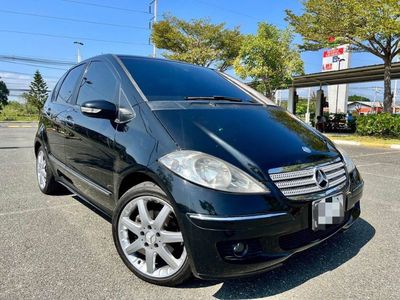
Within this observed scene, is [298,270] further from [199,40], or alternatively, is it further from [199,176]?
[199,40]

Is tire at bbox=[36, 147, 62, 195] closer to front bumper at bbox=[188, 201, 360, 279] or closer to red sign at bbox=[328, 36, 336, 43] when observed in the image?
front bumper at bbox=[188, 201, 360, 279]

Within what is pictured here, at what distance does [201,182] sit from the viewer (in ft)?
6.46

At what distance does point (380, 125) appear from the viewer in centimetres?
1351

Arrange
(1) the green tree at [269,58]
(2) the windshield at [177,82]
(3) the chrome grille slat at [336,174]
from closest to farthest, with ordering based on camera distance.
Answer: (3) the chrome grille slat at [336,174], (2) the windshield at [177,82], (1) the green tree at [269,58]

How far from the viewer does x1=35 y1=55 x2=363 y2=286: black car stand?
1.94 meters

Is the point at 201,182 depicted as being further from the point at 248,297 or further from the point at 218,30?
the point at 218,30

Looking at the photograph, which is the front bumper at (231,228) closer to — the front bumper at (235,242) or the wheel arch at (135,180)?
the front bumper at (235,242)

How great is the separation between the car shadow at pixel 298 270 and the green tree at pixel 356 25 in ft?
38.8

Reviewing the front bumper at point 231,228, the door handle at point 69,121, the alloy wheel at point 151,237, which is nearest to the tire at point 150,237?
the alloy wheel at point 151,237

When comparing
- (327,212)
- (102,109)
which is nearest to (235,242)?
(327,212)

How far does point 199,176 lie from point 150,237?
0.58 metres

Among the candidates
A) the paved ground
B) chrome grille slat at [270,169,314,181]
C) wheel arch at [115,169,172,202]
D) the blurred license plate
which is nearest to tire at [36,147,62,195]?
the paved ground

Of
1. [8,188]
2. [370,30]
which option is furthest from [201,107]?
[370,30]

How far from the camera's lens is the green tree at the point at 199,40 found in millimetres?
27656
